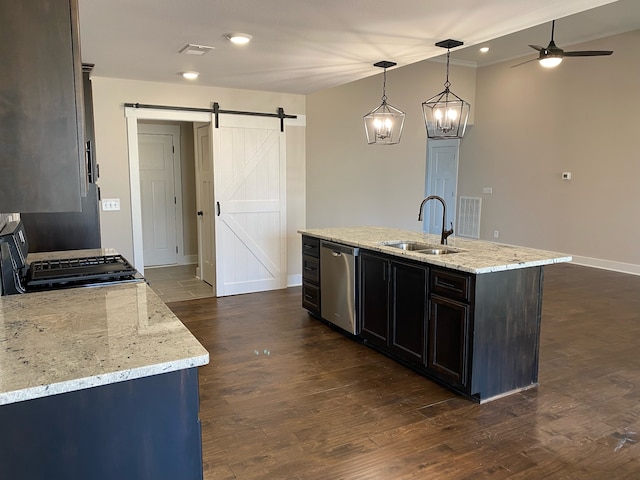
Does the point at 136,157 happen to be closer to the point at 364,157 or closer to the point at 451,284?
the point at 364,157

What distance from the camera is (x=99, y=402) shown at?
1307 mm

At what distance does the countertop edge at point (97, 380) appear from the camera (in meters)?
1.17

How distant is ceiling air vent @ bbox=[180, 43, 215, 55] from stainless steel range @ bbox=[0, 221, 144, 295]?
5.93 ft

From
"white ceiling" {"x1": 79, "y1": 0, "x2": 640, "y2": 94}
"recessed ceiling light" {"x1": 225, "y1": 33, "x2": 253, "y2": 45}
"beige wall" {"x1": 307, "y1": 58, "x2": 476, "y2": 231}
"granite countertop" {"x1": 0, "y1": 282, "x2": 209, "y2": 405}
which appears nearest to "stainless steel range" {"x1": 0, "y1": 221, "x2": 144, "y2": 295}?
"granite countertop" {"x1": 0, "y1": 282, "x2": 209, "y2": 405}

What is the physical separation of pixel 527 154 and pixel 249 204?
4.97m

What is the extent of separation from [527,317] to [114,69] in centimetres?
410

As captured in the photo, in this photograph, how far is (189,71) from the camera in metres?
4.48

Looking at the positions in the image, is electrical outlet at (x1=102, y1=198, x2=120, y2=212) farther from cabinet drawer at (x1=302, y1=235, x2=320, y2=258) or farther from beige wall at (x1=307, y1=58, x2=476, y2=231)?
beige wall at (x1=307, y1=58, x2=476, y2=231)

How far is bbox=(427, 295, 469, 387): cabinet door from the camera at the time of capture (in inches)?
115

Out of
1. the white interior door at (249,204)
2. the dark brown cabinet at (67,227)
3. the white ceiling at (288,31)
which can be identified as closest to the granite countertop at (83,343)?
the dark brown cabinet at (67,227)

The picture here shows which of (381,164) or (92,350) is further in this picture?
(381,164)

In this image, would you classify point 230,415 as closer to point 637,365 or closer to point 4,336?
point 4,336

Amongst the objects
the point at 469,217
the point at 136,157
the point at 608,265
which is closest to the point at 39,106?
the point at 136,157

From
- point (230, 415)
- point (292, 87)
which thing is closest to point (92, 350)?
point (230, 415)
